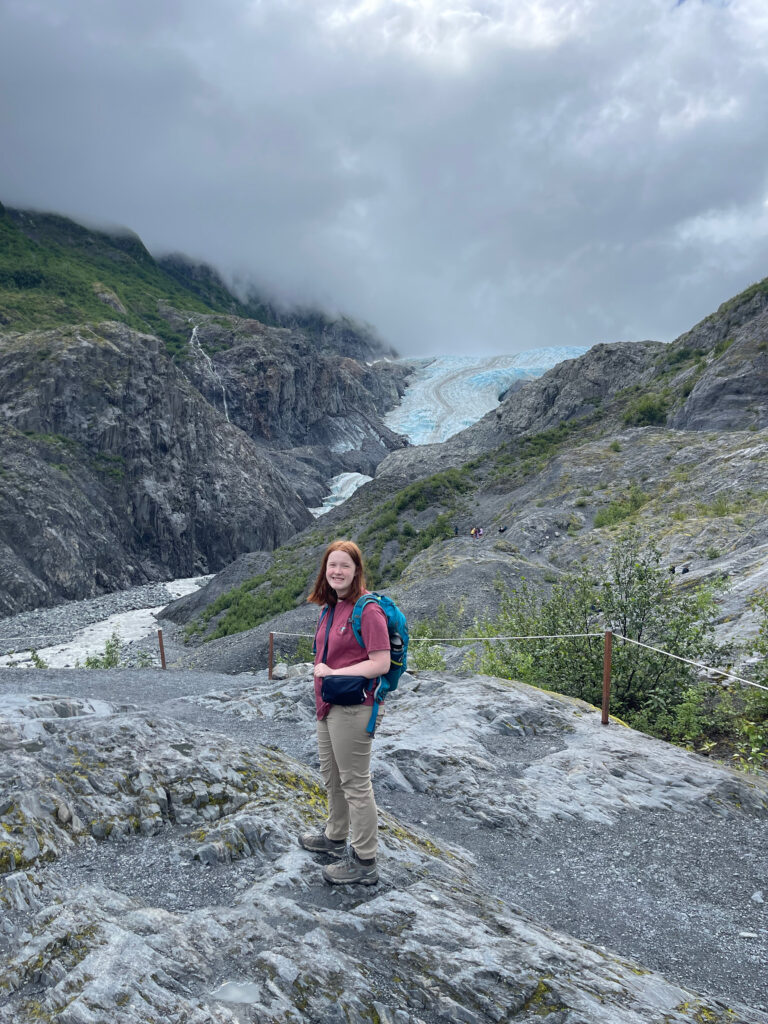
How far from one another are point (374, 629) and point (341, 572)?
395 millimetres

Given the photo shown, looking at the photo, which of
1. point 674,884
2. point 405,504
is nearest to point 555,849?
point 674,884

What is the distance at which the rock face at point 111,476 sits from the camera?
43.9m

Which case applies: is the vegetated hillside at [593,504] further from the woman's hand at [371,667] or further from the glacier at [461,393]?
the glacier at [461,393]

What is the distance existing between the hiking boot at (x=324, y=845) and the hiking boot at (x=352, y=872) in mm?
203

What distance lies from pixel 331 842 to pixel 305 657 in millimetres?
14606

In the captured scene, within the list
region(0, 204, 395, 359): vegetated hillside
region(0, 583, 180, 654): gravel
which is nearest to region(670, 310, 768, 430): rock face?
region(0, 583, 180, 654): gravel

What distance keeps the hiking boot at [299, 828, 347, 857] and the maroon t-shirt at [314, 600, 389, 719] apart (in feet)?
2.63

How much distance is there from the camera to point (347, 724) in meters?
3.34

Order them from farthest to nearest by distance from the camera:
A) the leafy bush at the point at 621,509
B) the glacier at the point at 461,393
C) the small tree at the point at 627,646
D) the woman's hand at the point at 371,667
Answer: the glacier at the point at 461,393 < the leafy bush at the point at 621,509 < the small tree at the point at 627,646 < the woman's hand at the point at 371,667

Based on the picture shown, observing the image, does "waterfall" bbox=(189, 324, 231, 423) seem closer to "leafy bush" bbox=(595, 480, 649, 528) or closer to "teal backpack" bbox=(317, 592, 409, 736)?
"leafy bush" bbox=(595, 480, 649, 528)

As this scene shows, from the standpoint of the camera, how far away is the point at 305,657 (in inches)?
702

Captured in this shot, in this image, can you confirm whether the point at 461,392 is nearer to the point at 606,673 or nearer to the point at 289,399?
the point at 289,399

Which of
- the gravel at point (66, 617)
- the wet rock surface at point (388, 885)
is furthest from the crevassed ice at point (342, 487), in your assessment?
the wet rock surface at point (388, 885)

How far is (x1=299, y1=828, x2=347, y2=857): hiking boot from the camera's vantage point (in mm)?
3566
